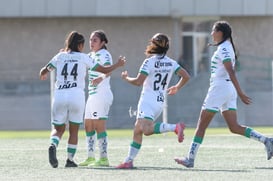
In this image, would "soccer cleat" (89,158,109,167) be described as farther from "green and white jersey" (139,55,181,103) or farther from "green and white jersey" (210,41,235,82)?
"green and white jersey" (210,41,235,82)

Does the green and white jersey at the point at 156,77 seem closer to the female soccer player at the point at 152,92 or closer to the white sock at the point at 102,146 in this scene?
the female soccer player at the point at 152,92

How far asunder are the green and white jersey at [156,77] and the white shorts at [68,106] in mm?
975

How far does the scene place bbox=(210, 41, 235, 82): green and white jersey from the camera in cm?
1366

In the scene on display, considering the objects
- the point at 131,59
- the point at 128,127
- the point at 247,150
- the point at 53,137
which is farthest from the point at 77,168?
the point at 131,59

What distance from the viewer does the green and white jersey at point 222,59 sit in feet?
44.8

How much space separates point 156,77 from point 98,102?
1344 mm

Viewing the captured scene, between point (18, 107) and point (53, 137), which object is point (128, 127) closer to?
point (18, 107)

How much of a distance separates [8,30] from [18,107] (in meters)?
7.80

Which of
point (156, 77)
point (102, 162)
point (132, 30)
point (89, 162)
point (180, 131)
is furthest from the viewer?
point (132, 30)

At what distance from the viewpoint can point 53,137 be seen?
14.2 metres

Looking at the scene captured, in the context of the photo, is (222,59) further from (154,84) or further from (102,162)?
(102,162)

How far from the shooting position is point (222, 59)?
1366cm

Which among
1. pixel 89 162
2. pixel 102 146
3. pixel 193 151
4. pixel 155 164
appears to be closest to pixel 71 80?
pixel 102 146

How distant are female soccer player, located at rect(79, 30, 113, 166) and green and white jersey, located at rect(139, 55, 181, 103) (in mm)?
961
